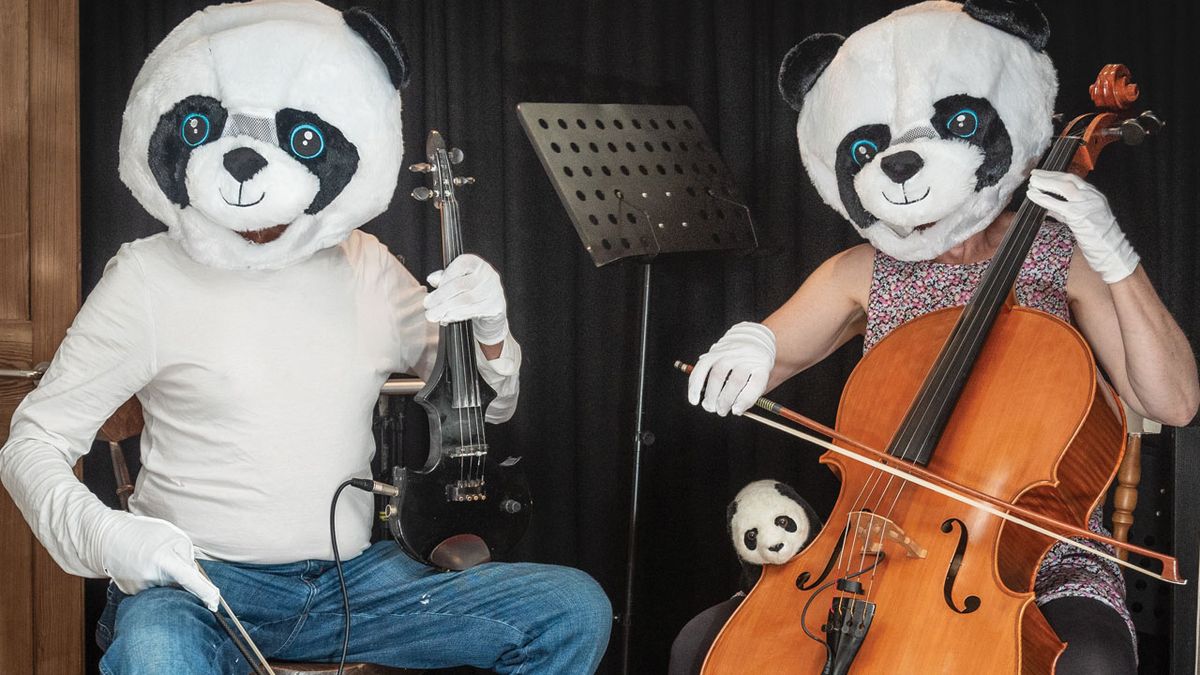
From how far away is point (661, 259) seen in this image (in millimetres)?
2814

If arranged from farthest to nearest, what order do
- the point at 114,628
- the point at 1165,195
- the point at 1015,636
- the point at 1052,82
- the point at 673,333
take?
the point at 673,333 < the point at 1165,195 < the point at 1052,82 < the point at 114,628 < the point at 1015,636

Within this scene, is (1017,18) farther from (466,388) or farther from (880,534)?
(466,388)

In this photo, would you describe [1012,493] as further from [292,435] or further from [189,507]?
[189,507]

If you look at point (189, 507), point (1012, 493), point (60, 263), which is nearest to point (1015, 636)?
point (1012, 493)

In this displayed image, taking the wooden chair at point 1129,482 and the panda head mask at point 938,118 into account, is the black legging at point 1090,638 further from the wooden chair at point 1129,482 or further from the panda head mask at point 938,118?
the panda head mask at point 938,118

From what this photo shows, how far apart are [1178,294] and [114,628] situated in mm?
2268

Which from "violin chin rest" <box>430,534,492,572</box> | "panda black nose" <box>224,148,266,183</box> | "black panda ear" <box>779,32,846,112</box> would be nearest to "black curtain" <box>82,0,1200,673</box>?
"black panda ear" <box>779,32,846,112</box>

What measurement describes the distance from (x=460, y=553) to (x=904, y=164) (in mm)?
955

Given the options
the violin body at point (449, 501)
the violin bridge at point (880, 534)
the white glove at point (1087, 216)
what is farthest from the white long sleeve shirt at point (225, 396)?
the white glove at point (1087, 216)

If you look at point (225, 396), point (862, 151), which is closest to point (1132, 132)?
point (862, 151)

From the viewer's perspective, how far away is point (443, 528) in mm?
1960

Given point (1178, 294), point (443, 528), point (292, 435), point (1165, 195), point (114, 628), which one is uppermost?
point (1165, 195)

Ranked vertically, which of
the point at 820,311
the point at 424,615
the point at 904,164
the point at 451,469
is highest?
the point at 904,164

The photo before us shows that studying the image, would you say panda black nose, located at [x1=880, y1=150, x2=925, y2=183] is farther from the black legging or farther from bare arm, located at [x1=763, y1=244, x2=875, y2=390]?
the black legging
